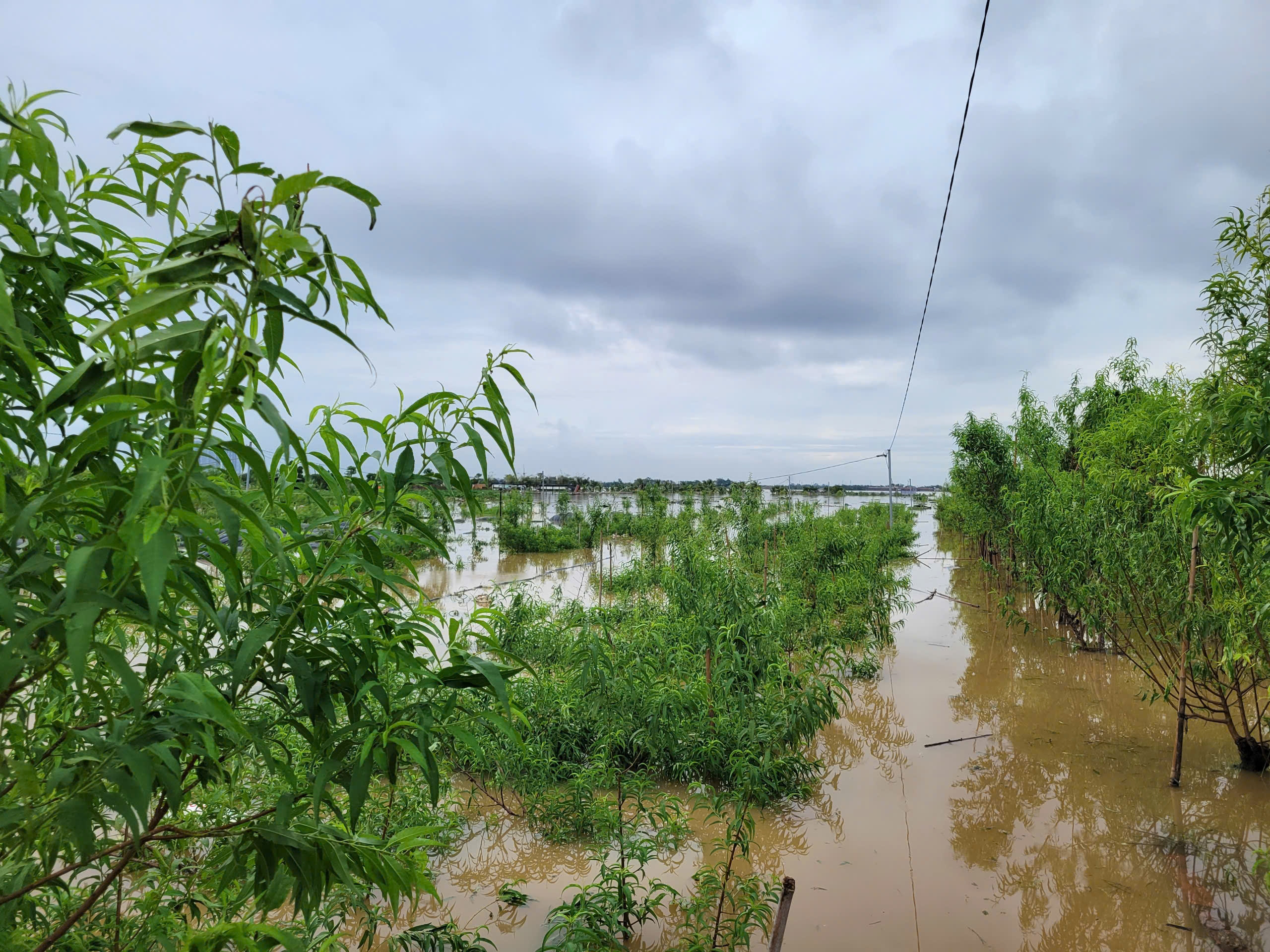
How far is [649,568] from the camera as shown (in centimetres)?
919

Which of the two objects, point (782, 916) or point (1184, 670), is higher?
point (1184, 670)

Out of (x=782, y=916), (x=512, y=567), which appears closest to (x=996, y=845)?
(x=782, y=916)

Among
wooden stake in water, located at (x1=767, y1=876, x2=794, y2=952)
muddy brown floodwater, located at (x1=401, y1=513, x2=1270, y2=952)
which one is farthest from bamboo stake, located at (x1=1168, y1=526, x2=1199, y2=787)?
wooden stake in water, located at (x1=767, y1=876, x2=794, y2=952)

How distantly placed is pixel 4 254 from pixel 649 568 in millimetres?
8690

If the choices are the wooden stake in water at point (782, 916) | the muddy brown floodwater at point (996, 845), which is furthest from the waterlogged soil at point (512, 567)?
the wooden stake in water at point (782, 916)

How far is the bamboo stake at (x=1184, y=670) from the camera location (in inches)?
148

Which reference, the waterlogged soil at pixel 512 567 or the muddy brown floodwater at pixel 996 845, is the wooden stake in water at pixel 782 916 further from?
the waterlogged soil at pixel 512 567

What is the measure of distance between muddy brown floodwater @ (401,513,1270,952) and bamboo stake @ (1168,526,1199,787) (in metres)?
0.11

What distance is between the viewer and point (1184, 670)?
3.83 metres

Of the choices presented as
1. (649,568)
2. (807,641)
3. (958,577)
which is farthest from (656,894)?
(958,577)

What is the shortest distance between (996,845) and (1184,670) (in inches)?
59.9

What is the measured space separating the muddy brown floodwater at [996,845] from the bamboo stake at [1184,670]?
0.37 feet

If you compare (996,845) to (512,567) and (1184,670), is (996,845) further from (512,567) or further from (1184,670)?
(512,567)

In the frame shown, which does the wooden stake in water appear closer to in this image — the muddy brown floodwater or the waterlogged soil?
the muddy brown floodwater
